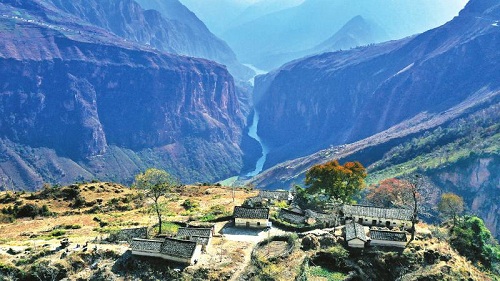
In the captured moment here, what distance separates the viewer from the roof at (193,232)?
188ft

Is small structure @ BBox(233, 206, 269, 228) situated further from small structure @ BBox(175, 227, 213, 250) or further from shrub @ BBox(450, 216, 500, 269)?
shrub @ BBox(450, 216, 500, 269)

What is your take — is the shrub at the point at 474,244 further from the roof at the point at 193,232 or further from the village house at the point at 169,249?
the village house at the point at 169,249

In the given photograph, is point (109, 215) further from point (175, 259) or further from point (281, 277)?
point (281, 277)

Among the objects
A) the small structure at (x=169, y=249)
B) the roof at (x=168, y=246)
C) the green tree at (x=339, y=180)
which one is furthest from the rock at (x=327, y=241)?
the green tree at (x=339, y=180)

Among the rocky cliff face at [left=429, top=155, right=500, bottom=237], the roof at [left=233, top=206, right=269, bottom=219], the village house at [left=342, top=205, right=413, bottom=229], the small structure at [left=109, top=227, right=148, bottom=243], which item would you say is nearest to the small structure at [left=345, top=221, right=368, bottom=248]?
the village house at [left=342, top=205, right=413, bottom=229]

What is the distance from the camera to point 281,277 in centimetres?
4816

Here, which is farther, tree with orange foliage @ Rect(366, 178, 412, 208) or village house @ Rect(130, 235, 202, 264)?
tree with orange foliage @ Rect(366, 178, 412, 208)

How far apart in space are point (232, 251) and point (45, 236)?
27.1 metres

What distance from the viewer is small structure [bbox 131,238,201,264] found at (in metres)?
50.3

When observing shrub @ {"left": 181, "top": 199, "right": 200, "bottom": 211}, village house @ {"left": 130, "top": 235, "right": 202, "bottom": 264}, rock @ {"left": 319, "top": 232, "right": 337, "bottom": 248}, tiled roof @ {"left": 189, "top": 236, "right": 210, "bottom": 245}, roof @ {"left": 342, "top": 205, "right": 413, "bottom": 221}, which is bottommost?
village house @ {"left": 130, "top": 235, "right": 202, "bottom": 264}

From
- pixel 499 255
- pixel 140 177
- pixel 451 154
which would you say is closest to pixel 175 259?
pixel 140 177

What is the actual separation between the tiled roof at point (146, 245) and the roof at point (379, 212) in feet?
98.6

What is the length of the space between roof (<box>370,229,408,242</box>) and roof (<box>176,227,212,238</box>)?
20.7m

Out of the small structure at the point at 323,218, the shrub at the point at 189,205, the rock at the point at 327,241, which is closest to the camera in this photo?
the rock at the point at 327,241
